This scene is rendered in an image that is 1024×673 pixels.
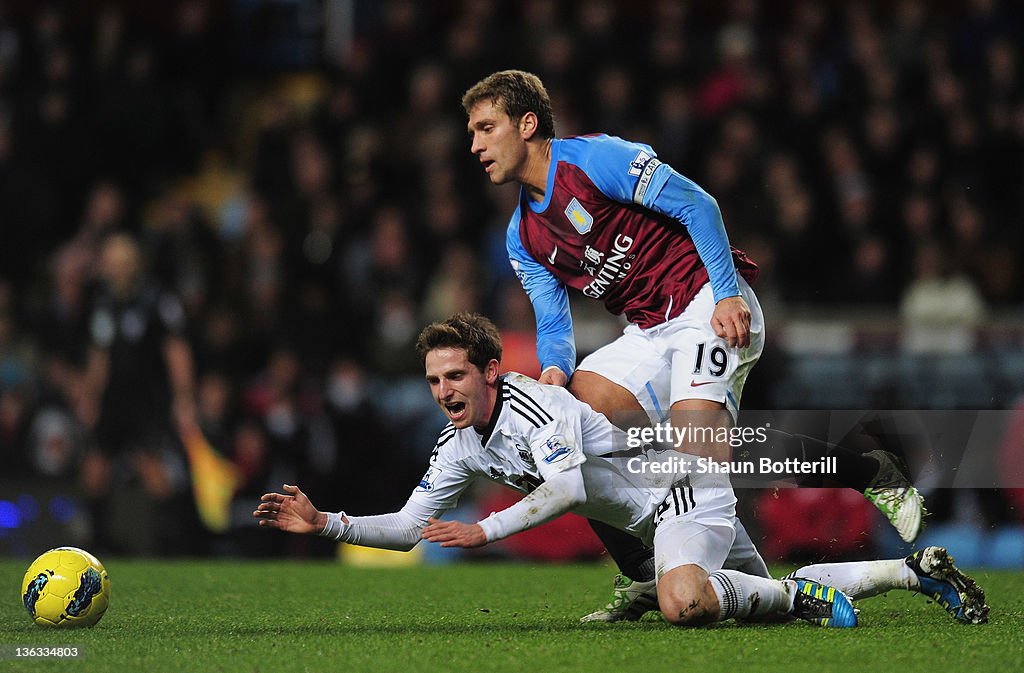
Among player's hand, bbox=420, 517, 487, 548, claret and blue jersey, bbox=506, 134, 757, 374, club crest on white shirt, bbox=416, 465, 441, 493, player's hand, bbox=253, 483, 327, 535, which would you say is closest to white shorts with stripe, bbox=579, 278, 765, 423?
claret and blue jersey, bbox=506, 134, 757, 374

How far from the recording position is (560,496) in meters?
4.84

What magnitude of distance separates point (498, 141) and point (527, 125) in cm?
14

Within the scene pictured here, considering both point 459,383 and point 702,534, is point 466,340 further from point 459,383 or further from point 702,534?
point 702,534

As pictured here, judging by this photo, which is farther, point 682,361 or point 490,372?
point 682,361

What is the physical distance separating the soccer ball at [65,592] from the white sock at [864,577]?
8.72ft

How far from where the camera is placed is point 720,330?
5.38 m

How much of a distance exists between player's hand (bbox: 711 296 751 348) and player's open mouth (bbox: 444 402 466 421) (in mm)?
1057

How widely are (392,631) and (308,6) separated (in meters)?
10.3

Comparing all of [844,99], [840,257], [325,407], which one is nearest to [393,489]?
[325,407]

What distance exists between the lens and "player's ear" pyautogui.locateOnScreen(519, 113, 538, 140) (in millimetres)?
5617

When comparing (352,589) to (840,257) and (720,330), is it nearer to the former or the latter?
(720,330)

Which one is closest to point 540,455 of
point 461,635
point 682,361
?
point 461,635

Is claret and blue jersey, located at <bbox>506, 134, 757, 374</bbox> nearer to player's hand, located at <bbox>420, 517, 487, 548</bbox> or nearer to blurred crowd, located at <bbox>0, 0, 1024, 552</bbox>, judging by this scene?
player's hand, located at <bbox>420, 517, 487, 548</bbox>

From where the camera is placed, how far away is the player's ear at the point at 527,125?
5.62 metres
